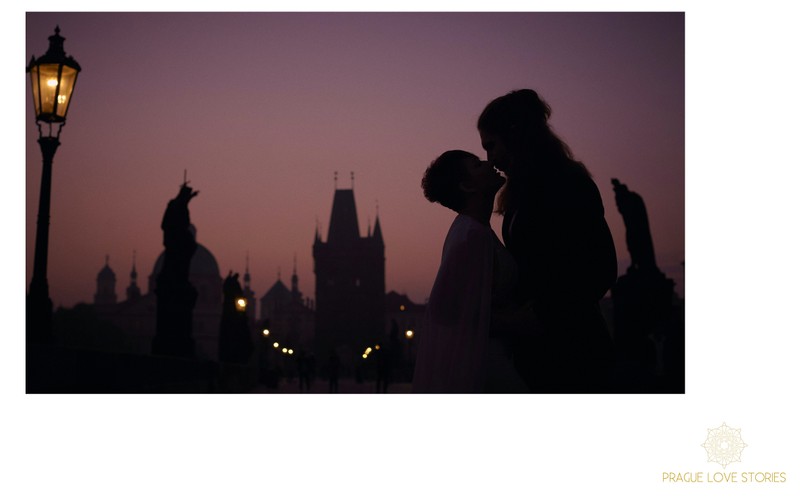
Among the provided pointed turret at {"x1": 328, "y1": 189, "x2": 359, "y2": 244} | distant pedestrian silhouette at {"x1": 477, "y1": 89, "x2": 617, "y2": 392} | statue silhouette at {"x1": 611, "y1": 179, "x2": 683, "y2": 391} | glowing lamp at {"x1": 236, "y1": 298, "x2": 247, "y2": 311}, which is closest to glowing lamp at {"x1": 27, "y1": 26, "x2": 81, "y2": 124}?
distant pedestrian silhouette at {"x1": 477, "y1": 89, "x2": 617, "y2": 392}

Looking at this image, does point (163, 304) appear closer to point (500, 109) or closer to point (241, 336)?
point (241, 336)

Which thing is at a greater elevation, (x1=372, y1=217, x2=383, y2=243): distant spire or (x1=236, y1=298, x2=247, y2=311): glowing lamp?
(x1=372, y1=217, x2=383, y2=243): distant spire

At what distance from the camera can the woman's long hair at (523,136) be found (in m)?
5.21

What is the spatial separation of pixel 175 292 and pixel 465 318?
18.0 metres

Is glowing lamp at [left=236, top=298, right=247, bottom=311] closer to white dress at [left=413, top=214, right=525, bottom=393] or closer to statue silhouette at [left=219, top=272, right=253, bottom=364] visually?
statue silhouette at [left=219, top=272, right=253, bottom=364]

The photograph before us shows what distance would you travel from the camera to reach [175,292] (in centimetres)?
2209

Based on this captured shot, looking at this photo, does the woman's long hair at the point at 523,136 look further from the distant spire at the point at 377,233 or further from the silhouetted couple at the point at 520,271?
the distant spire at the point at 377,233

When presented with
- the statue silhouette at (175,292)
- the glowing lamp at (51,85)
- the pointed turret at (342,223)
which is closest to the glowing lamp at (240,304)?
the statue silhouette at (175,292)

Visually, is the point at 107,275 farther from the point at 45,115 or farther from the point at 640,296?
the point at 45,115

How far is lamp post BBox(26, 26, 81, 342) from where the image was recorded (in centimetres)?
780
